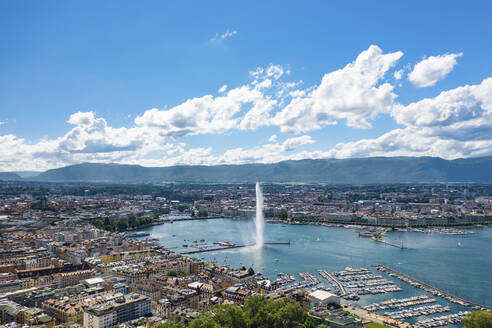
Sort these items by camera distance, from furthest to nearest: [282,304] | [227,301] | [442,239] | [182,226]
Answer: [182,226] → [442,239] → [227,301] → [282,304]

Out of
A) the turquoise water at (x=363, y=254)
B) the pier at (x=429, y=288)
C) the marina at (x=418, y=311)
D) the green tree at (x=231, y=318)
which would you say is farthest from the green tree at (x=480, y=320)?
the green tree at (x=231, y=318)

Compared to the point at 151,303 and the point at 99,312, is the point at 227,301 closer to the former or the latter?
the point at 151,303

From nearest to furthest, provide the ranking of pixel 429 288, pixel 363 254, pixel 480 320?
pixel 480 320
pixel 429 288
pixel 363 254

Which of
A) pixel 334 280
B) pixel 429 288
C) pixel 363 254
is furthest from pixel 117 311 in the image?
pixel 363 254

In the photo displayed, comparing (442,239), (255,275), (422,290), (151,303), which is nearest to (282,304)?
(151,303)

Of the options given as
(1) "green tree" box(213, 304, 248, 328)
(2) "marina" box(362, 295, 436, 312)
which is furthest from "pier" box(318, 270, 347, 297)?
(1) "green tree" box(213, 304, 248, 328)

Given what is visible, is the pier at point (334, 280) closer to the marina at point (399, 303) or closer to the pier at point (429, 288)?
the marina at point (399, 303)

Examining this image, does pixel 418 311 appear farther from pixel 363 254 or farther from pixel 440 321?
pixel 363 254

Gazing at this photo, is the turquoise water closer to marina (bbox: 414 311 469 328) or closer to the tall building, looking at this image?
marina (bbox: 414 311 469 328)
